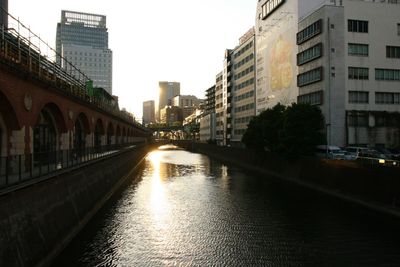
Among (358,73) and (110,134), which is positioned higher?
(358,73)

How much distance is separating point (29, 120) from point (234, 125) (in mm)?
122063

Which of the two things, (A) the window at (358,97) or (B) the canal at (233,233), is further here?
(A) the window at (358,97)

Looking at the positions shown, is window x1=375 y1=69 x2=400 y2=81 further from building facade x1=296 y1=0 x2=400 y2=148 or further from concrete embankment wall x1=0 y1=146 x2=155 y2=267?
concrete embankment wall x1=0 y1=146 x2=155 y2=267

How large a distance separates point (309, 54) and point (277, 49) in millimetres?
18862

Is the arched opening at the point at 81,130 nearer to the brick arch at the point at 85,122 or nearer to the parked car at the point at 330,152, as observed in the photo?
the brick arch at the point at 85,122

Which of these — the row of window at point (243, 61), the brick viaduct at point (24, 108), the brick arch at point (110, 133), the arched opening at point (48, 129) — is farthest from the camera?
the row of window at point (243, 61)

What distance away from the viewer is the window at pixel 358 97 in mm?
67625

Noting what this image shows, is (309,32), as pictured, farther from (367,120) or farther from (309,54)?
(367,120)

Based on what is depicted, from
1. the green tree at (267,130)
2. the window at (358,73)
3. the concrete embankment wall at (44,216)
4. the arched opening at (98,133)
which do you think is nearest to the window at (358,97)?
the window at (358,73)

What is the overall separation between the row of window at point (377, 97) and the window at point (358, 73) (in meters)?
2.59

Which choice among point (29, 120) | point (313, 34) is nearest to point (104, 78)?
point (313, 34)

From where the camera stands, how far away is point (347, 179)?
126 ft

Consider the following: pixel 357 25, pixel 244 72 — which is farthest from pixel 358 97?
pixel 244 72

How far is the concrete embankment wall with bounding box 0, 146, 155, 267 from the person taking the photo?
15016 mm
